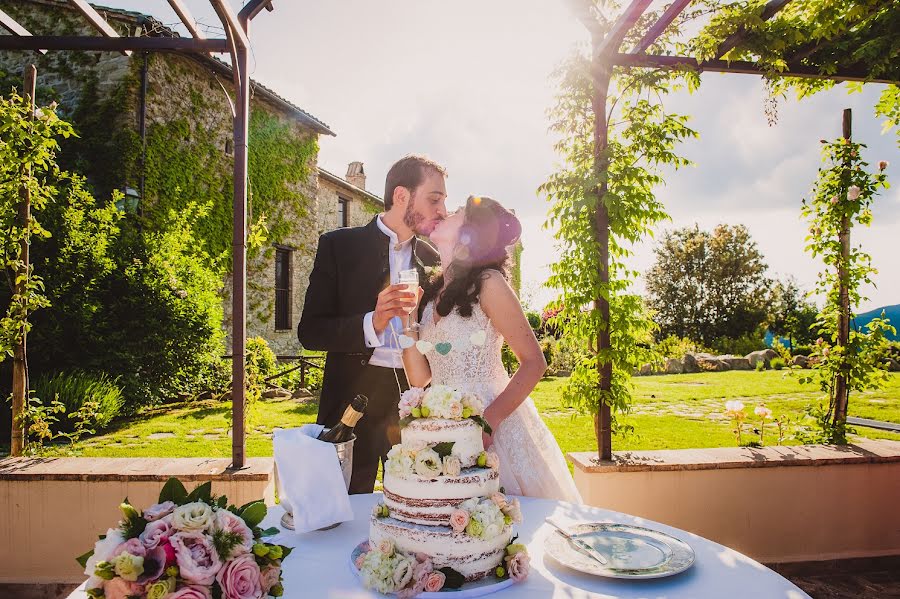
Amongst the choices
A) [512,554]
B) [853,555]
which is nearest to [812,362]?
[853,555]

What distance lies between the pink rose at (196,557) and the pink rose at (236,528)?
34 mm

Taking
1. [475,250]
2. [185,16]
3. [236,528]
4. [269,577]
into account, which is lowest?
[269,577]

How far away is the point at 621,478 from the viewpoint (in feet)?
11.3

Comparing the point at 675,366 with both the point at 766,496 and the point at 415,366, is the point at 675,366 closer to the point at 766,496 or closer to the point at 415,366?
the point at 766,496

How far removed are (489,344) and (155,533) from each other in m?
1.75

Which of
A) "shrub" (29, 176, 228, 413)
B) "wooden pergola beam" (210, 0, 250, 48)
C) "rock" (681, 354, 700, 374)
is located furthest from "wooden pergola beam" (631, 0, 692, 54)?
"rock" (681, 354, 700, 374)

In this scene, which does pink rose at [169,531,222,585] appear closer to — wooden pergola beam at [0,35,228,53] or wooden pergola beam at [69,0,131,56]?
wooden pergola beam at [0,35,228,53]

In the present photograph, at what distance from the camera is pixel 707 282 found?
33.1 meters

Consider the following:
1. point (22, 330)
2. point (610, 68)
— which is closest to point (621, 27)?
point (610, 68)

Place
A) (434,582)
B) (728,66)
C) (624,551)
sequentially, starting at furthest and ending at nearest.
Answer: (728,66) → (624,551) → (434,582)

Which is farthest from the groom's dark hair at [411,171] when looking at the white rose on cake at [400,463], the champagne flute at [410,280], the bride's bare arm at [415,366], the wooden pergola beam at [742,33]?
the wooden pergola beam at [742,33]

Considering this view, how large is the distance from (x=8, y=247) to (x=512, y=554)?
173 inches

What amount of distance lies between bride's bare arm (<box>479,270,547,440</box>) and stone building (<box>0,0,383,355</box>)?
7.20m

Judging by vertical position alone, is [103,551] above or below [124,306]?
below
